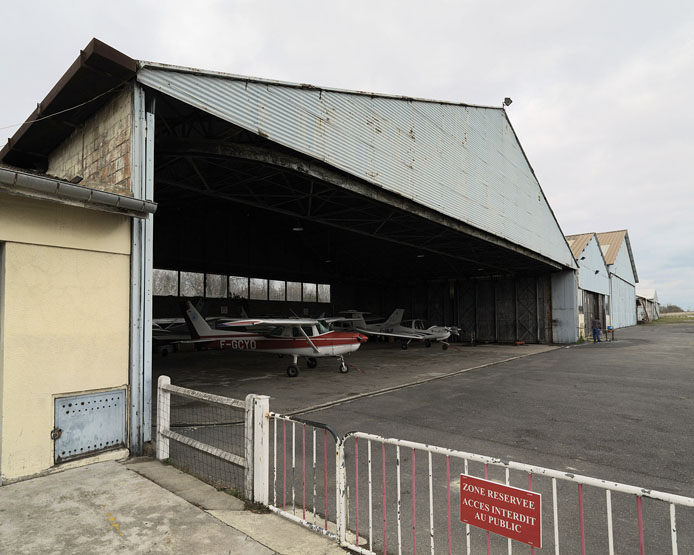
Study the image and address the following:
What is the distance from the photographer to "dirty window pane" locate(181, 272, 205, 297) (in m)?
23.9

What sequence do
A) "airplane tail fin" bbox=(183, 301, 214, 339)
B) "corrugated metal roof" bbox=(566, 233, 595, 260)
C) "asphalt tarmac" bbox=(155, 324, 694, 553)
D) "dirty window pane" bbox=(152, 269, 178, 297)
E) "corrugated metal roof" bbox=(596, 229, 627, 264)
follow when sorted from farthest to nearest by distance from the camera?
1. "corrugated metal roof" bbox=(596, 229, 627, 264)
2. "corrugated metal roof" bbox=(566, 233, 595, 260)
3. "dirty window pane" bbox=(152, 269, 178, 297)
4. "airplane tail fin" bbox=(183, 301, 214, 339)
5. "asphalt tarmac" bbox=(155, 324, 694, 553)

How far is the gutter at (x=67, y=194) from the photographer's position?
4.63 meters

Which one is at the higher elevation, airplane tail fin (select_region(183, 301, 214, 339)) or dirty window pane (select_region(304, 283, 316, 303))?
dirty window pane (select_region(304, 283, 316, 303))

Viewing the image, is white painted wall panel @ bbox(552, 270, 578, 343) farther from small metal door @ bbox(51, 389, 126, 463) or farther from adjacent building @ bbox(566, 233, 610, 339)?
small metal door @ bbox(51, 389, 126, 463)

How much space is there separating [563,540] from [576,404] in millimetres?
6603

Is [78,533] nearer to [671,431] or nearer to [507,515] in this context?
[507,515]

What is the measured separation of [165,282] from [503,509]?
926 inches

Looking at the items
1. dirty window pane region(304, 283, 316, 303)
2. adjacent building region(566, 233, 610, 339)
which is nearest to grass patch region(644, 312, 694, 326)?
adjacent building region(566, 233, 610, 339)

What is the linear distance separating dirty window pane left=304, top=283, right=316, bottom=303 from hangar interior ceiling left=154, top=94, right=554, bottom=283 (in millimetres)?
716

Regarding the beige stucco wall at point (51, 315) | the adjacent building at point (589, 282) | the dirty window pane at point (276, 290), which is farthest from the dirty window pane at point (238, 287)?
the adjacent building at point (589, 282)

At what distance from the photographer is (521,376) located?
45.0ft

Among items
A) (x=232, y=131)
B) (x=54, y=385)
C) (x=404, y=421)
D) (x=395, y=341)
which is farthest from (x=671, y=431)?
(x=395, y=341)

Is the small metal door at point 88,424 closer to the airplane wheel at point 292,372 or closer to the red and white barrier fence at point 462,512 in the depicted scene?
the red and white barrier fence at point 462,512

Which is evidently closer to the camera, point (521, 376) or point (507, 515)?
point (507, 515)
